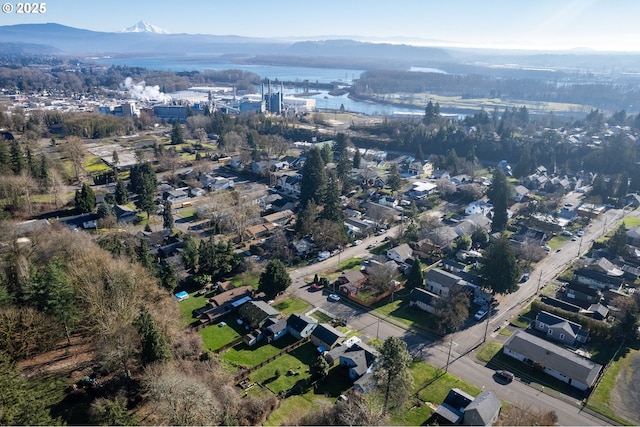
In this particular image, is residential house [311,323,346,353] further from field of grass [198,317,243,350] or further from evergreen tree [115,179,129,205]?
evergreen tree [115,179,129,205]

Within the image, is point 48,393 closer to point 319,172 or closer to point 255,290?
point 255,290

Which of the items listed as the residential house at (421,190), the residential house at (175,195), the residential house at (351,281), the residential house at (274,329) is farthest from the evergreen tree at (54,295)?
the residential house at (421,190)

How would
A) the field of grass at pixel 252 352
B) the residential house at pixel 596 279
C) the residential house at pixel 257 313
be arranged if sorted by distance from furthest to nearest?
the residential house at pixel 596 279, the residential house at pixel 257 313, the field of grass at pixel 252 352

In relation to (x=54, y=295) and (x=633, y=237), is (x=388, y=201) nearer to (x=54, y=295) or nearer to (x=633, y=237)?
(x=633, y=237)

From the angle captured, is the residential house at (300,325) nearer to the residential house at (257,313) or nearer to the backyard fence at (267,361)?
the backyard fence at (267,361)

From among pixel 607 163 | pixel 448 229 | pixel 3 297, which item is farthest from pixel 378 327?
pixel 607 163
